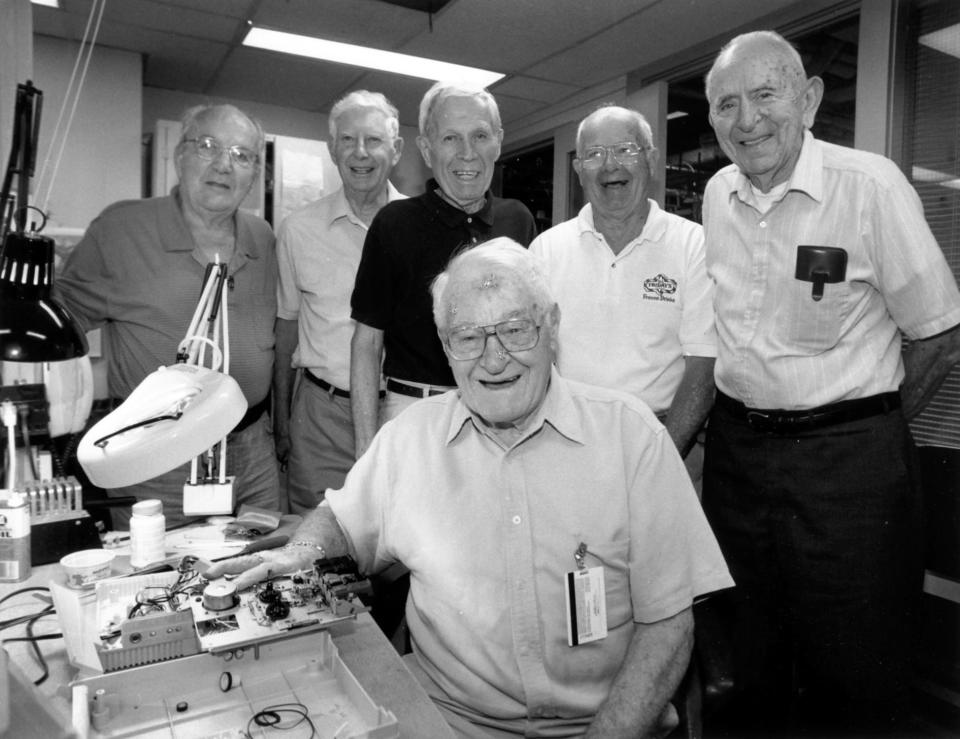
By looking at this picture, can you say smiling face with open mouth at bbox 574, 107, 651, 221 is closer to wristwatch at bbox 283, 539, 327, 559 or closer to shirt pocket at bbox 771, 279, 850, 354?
shirt pocket at bbox 771, 279, 850, 354

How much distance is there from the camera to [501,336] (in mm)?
1341

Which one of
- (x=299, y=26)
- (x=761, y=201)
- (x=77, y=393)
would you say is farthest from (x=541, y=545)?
(x=299, y=26)

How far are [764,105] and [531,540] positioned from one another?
119 cm

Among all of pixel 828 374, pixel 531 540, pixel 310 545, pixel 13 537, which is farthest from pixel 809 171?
pixel 13 537

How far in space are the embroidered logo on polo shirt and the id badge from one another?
3.44 ft

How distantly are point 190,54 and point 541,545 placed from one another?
416cm

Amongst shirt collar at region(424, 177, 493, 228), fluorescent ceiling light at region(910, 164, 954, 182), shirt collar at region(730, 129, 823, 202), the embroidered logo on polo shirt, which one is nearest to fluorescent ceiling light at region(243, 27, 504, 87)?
shirt collar at region(424, 177, 493, 228)

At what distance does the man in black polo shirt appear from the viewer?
2129 millimetres

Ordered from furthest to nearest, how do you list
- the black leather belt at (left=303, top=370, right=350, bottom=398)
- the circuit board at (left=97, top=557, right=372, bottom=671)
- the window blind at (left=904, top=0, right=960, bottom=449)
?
the window blind at (left=904, top=0, right=960, bottom=449) < the black leather belt at (left=303, top=370, right=350, bottom=398) < the circuit board at (left=97, top=557, right=372, bottom=671)

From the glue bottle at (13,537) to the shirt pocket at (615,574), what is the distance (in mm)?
1054

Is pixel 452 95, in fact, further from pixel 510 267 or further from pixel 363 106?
pixel 510 267

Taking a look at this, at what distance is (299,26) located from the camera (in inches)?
151

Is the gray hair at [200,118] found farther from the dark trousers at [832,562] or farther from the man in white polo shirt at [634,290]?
the dark trousers at [832,562]

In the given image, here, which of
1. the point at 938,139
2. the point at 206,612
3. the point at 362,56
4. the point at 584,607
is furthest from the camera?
the point at 362,56
